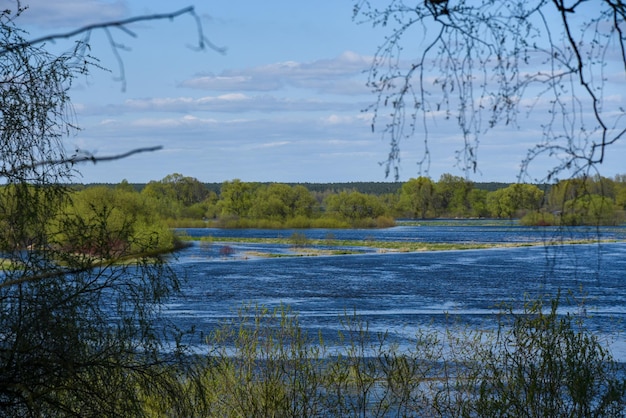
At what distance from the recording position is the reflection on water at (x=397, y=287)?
786 inches

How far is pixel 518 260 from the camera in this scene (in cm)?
→ 4038

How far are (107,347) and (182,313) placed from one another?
54.4 ft

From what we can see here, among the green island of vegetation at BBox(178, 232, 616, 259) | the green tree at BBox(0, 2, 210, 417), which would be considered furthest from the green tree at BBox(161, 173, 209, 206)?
the green tree at BBox(0, 2, 210, 417)

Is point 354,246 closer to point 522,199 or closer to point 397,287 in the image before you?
point 397,287

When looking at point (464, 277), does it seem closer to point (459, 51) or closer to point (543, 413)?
point (543, 413)

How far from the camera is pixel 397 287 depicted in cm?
2809

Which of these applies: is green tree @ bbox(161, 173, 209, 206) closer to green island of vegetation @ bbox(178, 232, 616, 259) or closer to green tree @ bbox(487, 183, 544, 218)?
green island of vegetation @ bbox(178, 232, 616, 259)

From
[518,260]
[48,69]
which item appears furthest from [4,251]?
[518,260]

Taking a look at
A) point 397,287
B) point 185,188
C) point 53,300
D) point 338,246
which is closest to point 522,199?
point 53,300

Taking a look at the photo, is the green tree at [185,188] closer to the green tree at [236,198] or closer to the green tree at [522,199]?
the green tree at [236,198]

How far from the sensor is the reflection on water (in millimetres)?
19953

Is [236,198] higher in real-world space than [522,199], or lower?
higher

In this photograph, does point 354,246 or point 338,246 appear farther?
point 354,246

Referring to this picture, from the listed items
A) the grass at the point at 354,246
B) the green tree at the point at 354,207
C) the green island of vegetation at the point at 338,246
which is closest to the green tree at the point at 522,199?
the green island of vegetation at the point at 338,246
